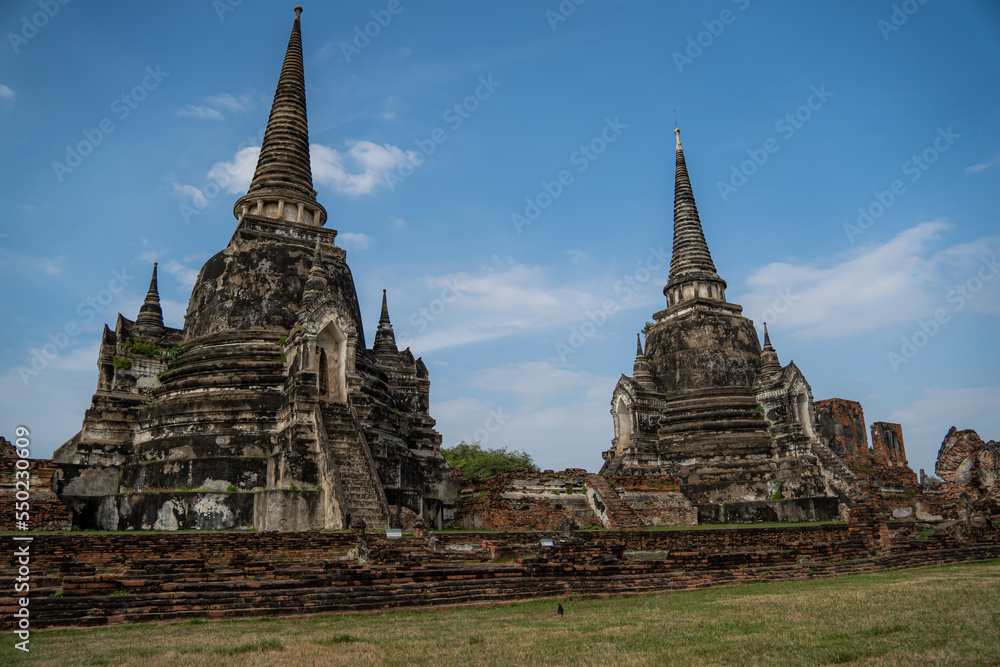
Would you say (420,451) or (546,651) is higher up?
(420,451)

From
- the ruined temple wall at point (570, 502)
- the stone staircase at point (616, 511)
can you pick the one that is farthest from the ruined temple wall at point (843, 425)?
the stone staircase at point (616, 511)

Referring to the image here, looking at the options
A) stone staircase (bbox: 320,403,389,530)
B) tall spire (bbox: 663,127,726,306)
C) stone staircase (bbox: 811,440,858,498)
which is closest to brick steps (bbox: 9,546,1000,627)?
stone staircase (bbox: 320,403,389,530)

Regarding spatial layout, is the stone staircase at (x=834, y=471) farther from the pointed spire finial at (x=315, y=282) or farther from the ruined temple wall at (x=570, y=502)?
the pointed spire finial at (x=315, y=282)

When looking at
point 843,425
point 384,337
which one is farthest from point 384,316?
point 843,425

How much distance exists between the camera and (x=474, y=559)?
40.6ft

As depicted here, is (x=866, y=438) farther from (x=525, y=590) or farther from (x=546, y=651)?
(x=546, y=651)

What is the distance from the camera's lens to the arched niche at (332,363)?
63.2 feet

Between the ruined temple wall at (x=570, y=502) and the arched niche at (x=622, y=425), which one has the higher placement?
the arched niche at (x=622, y=425)

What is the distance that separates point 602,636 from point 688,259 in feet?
87.1

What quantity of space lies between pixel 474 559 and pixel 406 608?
3870 mm

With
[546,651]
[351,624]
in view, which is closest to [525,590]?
[351,624]

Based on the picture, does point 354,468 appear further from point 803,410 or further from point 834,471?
point 803,410

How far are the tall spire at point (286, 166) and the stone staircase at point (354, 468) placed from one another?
7.80m

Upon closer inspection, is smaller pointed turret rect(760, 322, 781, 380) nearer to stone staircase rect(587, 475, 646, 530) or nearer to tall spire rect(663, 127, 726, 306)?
tall spire rect(663, 127, 726, 306)
